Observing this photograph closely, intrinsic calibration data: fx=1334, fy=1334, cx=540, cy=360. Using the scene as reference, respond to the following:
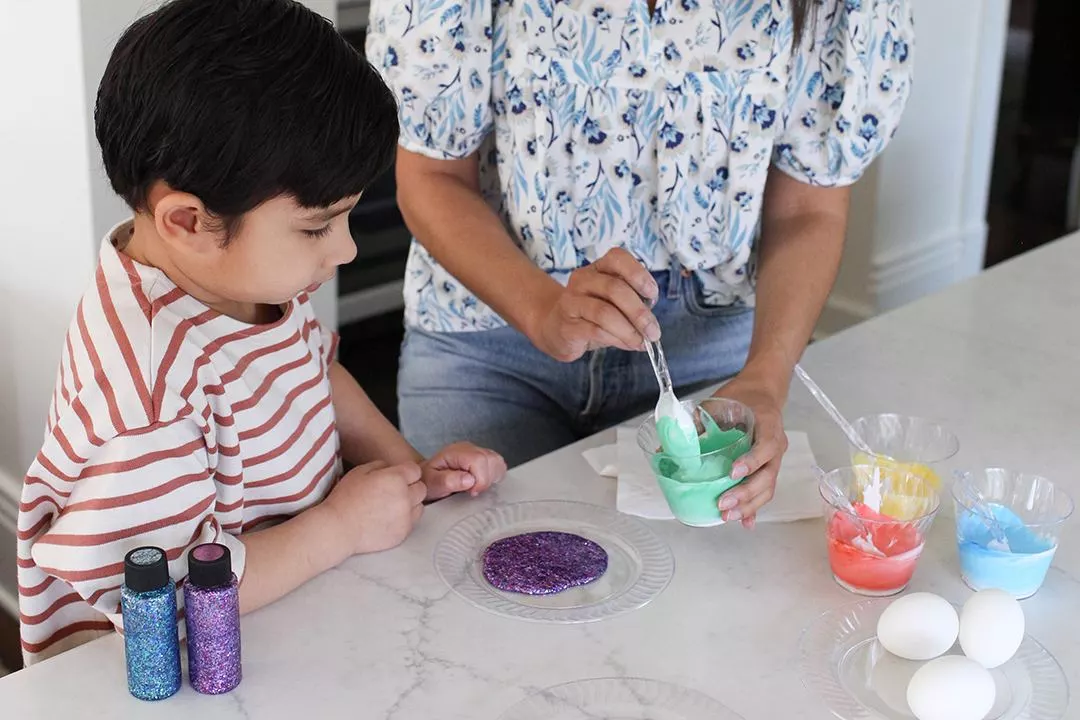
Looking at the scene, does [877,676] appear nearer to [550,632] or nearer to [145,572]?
[550,632]

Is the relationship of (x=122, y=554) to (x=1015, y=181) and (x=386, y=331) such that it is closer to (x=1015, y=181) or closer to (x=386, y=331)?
(x=386, y=331)

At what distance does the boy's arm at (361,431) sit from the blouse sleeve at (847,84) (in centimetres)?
64

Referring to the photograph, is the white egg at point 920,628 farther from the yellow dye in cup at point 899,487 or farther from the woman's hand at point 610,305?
the woman's hand at point 610,305

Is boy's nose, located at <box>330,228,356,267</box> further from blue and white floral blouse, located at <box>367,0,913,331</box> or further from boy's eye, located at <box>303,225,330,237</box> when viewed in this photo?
blue and white floral blouse, located at <box>367,0,913,331</box>

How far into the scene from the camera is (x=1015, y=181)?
4.83 m

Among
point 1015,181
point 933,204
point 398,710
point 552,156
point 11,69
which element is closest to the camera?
point 398,710

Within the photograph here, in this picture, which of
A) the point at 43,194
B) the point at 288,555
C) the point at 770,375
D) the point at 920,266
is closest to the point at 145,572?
the point at 288,555

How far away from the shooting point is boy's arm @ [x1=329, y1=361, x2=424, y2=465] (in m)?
1.49

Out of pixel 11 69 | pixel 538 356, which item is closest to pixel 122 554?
pixel 538 356

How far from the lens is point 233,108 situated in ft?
3.49

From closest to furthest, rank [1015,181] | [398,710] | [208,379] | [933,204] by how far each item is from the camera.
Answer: [398,710]
[208,379]
[933,204]
[1015,181]

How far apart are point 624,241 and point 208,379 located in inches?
26.7

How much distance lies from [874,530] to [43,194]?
1.52 m

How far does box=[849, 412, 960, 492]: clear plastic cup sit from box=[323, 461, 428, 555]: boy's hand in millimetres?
464
